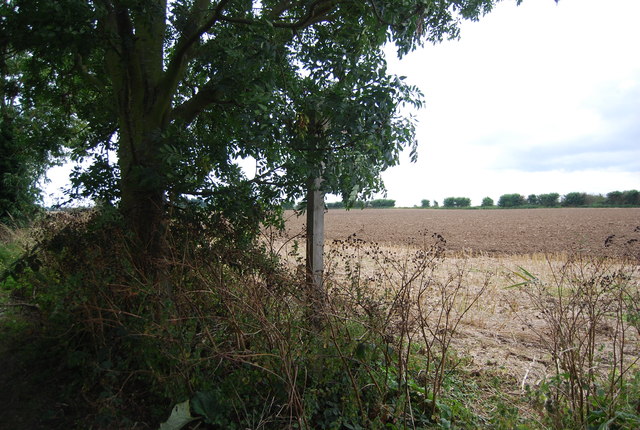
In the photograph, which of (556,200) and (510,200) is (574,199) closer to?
(556,200)

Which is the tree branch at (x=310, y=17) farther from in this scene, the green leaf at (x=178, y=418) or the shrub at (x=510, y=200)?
the shrub at (x=510, y=200)

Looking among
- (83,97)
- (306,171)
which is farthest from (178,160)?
(83,97)

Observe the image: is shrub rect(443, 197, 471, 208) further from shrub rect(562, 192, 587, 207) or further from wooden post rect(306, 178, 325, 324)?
wooden post rect(306, 178, 325, 324)

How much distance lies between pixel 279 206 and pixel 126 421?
2618 millimetres

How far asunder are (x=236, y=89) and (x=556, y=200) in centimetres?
5410

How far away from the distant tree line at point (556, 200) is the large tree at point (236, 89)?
144ft

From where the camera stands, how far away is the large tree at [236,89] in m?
3.83

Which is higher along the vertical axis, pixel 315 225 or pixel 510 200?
pixel 510 200

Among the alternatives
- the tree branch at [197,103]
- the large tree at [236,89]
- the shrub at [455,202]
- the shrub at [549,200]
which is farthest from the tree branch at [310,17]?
the shrub at [455,202]

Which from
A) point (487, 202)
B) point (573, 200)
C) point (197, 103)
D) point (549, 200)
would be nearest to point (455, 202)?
point (487, 202)

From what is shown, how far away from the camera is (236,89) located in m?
4.33

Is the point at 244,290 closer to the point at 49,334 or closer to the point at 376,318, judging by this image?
the point at 376,318

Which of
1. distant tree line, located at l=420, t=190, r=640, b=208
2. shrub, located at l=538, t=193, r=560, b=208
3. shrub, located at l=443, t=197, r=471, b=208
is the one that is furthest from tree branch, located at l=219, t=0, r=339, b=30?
shrub, located at l=443, t=197, r=471, b=208

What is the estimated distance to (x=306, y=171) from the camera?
4199 mm
